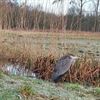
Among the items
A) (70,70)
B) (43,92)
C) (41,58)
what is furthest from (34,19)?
(43,92)

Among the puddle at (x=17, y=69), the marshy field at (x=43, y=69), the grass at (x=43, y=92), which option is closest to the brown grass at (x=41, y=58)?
the marshy field at (x=43, y=69)

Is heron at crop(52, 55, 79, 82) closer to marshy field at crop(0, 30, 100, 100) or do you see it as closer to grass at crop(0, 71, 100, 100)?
marshy field at crop(0, 30, 100, 100)

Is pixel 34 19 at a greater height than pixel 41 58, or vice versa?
pixel 34 19

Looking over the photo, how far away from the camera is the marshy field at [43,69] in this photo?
4.07 meters

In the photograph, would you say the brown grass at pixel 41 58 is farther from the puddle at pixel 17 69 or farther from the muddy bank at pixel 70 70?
the puddle at pixel 17 69

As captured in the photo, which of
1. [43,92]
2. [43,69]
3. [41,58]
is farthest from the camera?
[41,58]

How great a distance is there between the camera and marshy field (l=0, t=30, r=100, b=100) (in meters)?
4.07

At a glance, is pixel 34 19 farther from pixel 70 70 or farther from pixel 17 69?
pixel 70 70

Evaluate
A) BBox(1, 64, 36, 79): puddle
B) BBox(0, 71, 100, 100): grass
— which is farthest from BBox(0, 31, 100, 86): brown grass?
BBox(0, 71, 100, 100): grass

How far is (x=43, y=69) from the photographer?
Result: 20.8ft

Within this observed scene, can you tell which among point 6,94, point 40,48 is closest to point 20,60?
point 40,48

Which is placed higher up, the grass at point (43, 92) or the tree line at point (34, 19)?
the tree line at point (34, 19)

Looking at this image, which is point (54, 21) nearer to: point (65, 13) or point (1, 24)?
point (65, 13)

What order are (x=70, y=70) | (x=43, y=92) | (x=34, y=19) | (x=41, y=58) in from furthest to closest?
(x=34, y=19) → (x=41, y=58) → (x=70, y=70) → (x=43, y=92)
